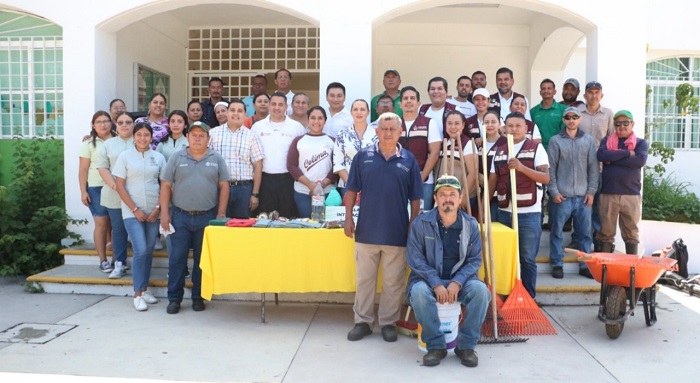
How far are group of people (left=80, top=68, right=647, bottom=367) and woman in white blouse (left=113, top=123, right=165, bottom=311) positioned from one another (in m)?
0.01

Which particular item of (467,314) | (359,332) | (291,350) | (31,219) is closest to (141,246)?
(291,350)

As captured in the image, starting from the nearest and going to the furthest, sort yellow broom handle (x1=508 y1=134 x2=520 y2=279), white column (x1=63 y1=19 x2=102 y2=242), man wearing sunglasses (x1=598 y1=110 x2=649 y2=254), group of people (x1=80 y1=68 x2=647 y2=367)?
group of people (x1=80 y1=68 x2=647 y2=367) → yellow broom handle (x1=508 y1=134 x2=520 y2=279) → man wearing sunglasses (x1=598 y1=110 x2=649 y2=254) → white column (x1=63 y1=19 x2=102 y2=242)

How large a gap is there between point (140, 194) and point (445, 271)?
3.03 meters

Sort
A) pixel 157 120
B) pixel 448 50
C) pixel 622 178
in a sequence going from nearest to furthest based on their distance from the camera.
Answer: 1. pixel 622 178
2. pixel 157 120
3. pixel 448 50

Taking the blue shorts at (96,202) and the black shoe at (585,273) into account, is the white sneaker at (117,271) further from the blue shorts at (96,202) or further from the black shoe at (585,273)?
the black shoe at (585,273)

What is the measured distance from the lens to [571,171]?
6211 millimetres

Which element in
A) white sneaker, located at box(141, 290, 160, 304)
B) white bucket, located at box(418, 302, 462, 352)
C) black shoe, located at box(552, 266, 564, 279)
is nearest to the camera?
white bucket, located at box(418, 302, 462, 352)

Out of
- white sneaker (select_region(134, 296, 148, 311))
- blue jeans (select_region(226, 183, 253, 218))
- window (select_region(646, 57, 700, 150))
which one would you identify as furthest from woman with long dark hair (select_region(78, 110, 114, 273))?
window (select_region(646, 57, 700, 150))

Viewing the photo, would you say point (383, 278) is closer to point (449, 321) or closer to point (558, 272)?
point (449, 321)

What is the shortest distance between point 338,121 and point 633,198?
3262mm

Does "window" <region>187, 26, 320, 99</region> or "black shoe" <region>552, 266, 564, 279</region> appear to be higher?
"window" <region>187, 26, 320, 99</region>

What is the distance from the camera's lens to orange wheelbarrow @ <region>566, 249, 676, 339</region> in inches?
193

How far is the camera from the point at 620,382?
13.5 feet

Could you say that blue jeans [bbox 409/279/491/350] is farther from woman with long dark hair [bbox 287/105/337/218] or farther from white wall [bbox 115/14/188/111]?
white wall [bbox 115/14/188/111]
